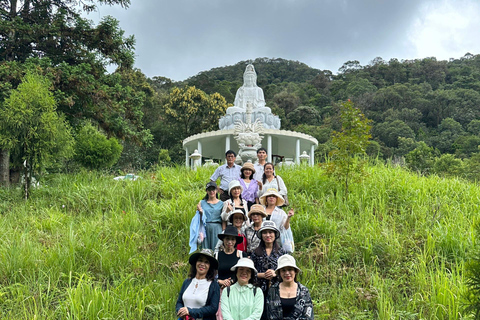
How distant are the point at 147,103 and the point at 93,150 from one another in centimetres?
1422

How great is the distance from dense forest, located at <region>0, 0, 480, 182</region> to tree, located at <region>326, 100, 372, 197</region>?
0.56 m

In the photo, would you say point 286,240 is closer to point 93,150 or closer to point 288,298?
point 288,298

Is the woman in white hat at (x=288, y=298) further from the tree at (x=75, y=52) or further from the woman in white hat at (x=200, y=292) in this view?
→ the tree at (x=75, y=52)

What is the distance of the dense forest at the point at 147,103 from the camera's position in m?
9.41

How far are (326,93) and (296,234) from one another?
4385cm

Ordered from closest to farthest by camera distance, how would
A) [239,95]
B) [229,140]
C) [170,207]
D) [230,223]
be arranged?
[230,223] → [170,207] → [229,140] → [239,95]

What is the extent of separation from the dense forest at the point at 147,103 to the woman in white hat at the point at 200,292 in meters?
5.37

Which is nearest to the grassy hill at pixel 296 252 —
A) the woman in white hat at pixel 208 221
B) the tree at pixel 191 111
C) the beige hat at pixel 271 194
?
the woman in white hat at pixel 208 221

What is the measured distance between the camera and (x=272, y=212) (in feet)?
15.9

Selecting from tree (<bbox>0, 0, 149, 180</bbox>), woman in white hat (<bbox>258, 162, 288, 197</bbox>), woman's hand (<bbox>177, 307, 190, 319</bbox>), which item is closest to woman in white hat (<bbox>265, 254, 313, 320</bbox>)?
woman's hand (<bbox>177, 307, 190, 319</bbox>)

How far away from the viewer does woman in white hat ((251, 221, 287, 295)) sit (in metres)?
4.14

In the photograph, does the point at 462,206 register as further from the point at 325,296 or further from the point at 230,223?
the point at 230,223

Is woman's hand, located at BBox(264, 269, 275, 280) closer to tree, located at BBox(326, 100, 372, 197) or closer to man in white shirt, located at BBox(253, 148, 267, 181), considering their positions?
man in white shirt, located at BBox(253, 148, 267, 181)

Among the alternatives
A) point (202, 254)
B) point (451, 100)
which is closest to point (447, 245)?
point (202, 254)
